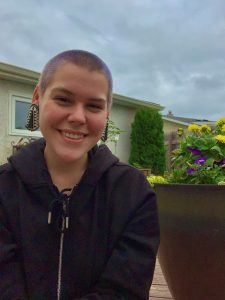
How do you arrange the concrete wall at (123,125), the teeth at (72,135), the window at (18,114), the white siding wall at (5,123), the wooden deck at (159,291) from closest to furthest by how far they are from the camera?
the teeth at (72,135) → the wooden deck at (159,291) → the white siding wall at (5,123) → the window at (18,114) → the concrete wall at (123,125)

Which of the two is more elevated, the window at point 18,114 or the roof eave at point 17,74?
the roof eave at point 17,74

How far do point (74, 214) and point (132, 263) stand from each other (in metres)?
0.26

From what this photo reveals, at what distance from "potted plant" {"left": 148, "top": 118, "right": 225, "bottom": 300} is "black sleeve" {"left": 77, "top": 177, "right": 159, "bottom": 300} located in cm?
30

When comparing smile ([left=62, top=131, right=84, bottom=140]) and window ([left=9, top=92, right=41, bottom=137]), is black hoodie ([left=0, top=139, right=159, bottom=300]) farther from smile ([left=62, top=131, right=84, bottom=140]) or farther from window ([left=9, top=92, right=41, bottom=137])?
window ([left=9, top=92, right=41, bottom=137])

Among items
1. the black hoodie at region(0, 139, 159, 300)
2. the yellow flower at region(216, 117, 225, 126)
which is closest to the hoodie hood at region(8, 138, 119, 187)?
the black hoodie at region(0, 139, 159, 300)

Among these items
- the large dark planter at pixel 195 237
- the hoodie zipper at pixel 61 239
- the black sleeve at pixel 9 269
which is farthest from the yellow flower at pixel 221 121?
the black sleeve at pixel 9 269

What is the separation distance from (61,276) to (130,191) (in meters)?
0.37

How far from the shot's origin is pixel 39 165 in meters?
1.45

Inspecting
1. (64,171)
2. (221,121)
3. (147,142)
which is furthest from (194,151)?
(147,142)

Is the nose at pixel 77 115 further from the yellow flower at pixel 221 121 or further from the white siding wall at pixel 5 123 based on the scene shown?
the white siding wall at pixel 5 123

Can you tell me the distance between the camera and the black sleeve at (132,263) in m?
1.29

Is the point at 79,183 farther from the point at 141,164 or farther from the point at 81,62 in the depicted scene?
the point at 141,164

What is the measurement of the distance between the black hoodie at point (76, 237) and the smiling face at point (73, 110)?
0.34 feet

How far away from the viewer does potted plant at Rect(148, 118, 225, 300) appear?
62.9 inches
